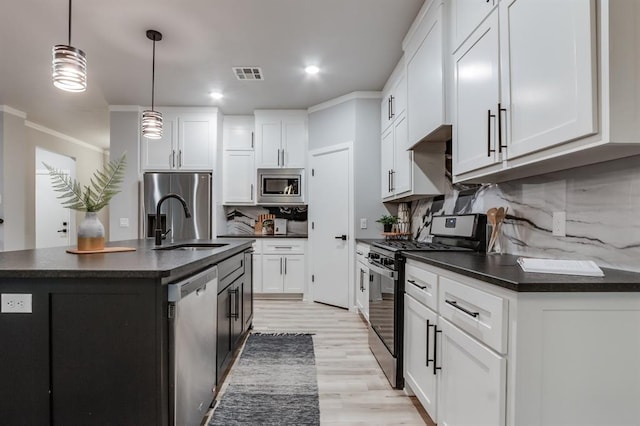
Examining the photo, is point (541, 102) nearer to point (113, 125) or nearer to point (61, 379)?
Result: point (61, 379)

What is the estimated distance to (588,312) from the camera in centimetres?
108

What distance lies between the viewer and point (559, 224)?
1.59 meters

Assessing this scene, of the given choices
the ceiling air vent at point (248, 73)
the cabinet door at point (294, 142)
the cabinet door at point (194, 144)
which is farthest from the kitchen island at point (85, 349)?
the cabinet door at point (294, 142)

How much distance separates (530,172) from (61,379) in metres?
2.19

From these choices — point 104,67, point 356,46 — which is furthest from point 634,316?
point 104,67

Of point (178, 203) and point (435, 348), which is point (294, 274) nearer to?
point (178, 203)

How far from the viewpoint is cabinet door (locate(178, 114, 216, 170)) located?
4785 mm

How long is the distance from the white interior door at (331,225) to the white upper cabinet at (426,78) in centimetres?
155

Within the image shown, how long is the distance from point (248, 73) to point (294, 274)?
8.65 feet

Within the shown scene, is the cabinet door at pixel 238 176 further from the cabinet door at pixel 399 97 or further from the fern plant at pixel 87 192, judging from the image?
the fern plant at pixel 87 192

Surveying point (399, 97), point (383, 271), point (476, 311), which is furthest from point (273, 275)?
point (476, 311)

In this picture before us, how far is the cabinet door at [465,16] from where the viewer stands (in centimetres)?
172

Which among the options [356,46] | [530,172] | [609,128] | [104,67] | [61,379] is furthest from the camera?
[104,67]

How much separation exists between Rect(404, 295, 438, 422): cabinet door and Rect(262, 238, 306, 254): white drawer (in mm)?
2800
